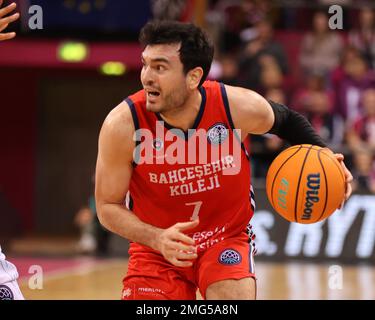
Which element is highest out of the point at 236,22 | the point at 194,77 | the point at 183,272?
the point at 236,22

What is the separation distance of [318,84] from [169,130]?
25.3ft

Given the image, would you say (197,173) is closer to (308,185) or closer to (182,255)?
(308,185)

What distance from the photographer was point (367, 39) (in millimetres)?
14039

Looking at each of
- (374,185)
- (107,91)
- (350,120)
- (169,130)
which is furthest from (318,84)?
(169,130)

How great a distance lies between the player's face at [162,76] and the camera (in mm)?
5082

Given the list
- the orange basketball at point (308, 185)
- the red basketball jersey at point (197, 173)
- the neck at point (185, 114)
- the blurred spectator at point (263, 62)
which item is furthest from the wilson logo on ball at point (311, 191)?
the blurred spectator at point (263, 62)

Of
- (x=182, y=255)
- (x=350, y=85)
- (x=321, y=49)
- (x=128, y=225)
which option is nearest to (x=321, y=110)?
(x=350, y=85)

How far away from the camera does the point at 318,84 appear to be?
12672mm

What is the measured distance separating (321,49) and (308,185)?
8.88 meters

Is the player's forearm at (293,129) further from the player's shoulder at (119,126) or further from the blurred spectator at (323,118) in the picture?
the blurred spectator at (323,118)

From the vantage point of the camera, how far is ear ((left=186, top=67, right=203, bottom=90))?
5223 millimetres

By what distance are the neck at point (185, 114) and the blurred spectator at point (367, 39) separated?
352 inches
